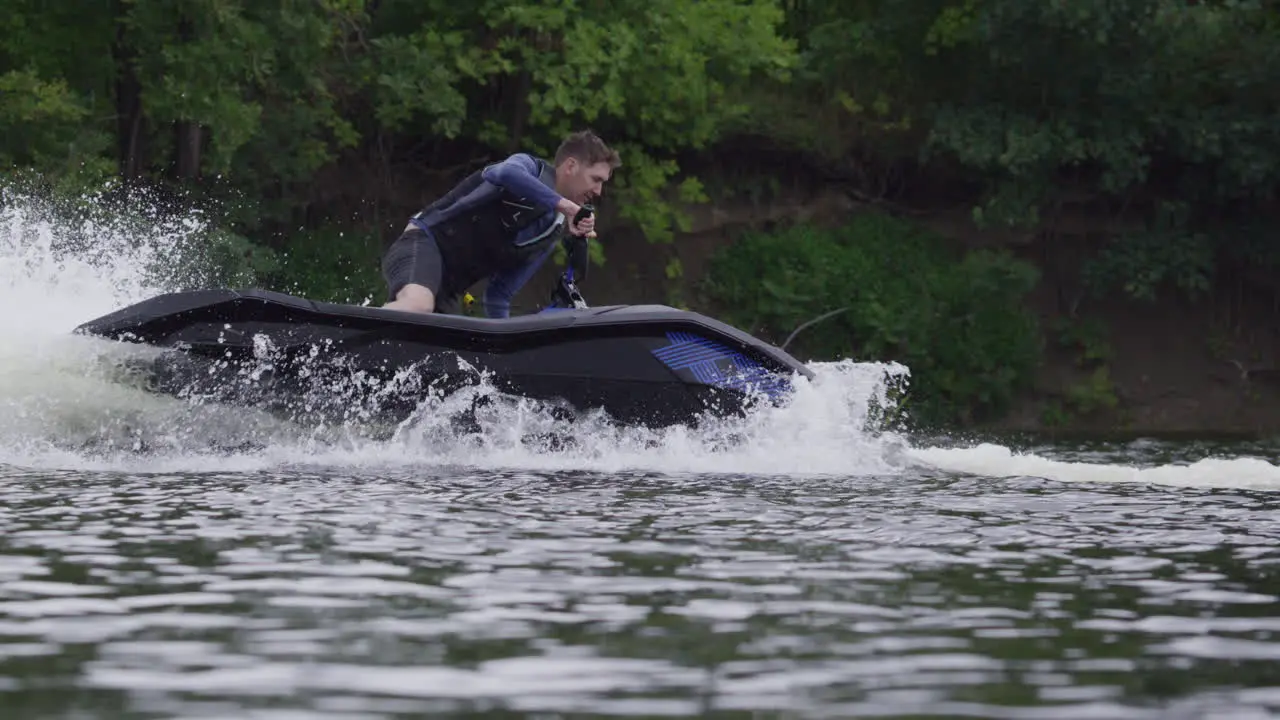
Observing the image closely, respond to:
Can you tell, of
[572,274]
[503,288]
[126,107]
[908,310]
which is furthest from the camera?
[908,310]

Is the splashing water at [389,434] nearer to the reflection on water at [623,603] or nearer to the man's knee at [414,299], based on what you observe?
the man's knee at [414,299]

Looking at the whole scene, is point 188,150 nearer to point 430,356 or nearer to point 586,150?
point 586,150

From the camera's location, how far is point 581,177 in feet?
37.9

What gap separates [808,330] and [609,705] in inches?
700

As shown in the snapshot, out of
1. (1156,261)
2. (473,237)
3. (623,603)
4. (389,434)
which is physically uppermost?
(1156,261)

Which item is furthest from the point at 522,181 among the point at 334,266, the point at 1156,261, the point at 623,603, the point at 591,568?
the point at 1156,261

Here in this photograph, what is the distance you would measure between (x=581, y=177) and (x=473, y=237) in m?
0.69

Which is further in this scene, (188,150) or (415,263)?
(188,150)

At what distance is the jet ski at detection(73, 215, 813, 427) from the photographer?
33.9 feet

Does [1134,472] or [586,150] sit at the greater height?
[586,150]

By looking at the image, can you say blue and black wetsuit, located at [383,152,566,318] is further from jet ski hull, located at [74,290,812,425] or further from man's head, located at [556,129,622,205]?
jet ski hull, located at [74,290,812,425]

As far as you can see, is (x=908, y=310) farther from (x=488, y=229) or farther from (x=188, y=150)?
(x=488, y=229)

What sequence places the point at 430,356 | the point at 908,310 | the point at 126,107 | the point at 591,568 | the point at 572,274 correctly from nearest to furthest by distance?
the point at 591,568
the point at 430,356
the point at 572,274
the point at 126,107
the point at 908,310

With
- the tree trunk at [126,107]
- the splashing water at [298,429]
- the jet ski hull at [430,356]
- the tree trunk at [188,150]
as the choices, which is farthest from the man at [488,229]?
the tree trunk at [126,107]
